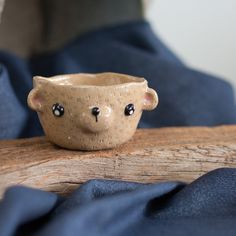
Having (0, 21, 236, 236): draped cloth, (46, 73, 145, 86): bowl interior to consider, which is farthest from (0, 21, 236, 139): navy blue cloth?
(46, 73, 145, 86): bowl interior

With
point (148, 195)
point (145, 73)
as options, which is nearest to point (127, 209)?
point (148, 195)

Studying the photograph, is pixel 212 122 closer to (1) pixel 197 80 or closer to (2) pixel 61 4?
(1) pixel 197 80

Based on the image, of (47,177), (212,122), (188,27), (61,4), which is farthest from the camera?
(188,27)

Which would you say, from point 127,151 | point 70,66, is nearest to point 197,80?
point 70,66

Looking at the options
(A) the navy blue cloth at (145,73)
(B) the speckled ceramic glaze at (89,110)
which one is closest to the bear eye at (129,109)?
(B) the speckled ceramic glaze at (89,110)

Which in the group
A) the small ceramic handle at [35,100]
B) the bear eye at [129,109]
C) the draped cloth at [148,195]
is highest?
the small ceramic handle at [35,100]

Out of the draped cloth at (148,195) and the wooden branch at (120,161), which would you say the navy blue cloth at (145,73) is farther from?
the wooden branch at (120,161)
